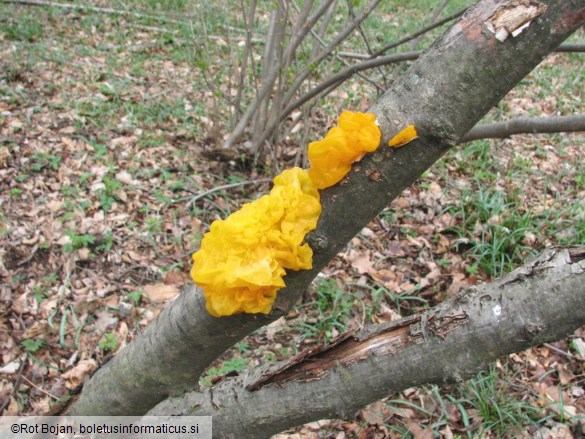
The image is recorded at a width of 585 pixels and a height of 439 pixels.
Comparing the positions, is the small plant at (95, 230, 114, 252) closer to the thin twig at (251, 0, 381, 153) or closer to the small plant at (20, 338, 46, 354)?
the small plant at (20, 338, 46, 354)

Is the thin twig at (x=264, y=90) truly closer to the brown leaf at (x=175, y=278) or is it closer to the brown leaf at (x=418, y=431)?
the brown leaf at (x=175, y=278)

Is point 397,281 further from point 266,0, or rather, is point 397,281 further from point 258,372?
point 266,0

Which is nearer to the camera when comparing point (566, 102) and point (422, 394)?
point (422, 394)

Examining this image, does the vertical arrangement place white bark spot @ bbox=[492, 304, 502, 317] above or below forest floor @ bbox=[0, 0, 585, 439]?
below

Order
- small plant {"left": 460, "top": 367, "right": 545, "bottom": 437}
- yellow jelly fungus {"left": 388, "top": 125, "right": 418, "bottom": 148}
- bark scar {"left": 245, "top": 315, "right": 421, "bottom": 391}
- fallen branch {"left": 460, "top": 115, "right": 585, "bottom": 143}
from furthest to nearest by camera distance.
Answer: small plant {"left": 460, "top": 367, "right": 545, "bottom": 437}, fallen branch {"left": 460, "top": 115, "right": 585, "bottom": 143}, bark scar {"left": 245, "top": 315, "right": 421, "bottom": 391}, yellow jelly fungus {"left": 388, "top": 125, "right": 418, "bottom": 148}

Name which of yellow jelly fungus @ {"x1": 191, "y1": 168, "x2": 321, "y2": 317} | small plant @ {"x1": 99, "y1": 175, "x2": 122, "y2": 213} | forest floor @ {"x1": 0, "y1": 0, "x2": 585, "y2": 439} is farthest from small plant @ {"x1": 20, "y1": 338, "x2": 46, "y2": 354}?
yellow jelly fungus @ {"x1": 191, "y1": 168, "x2": 321, "y2": 317}

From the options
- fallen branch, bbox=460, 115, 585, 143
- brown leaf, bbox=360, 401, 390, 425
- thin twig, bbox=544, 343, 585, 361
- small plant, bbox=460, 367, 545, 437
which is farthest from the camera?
thin twig, bbox=544, 343, 585, 361

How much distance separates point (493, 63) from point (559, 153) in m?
4.00

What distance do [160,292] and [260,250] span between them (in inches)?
79.4

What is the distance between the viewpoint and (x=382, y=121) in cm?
119

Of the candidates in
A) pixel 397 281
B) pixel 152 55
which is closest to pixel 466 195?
pixel 397 281

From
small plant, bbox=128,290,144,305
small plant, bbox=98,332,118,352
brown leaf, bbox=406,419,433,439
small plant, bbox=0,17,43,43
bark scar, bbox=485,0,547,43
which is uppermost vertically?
small plant, bbox=0,17,43,43

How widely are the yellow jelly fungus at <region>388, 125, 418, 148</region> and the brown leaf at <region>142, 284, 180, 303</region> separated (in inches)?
91.2

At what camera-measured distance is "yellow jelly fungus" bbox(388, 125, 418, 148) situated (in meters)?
1.16
